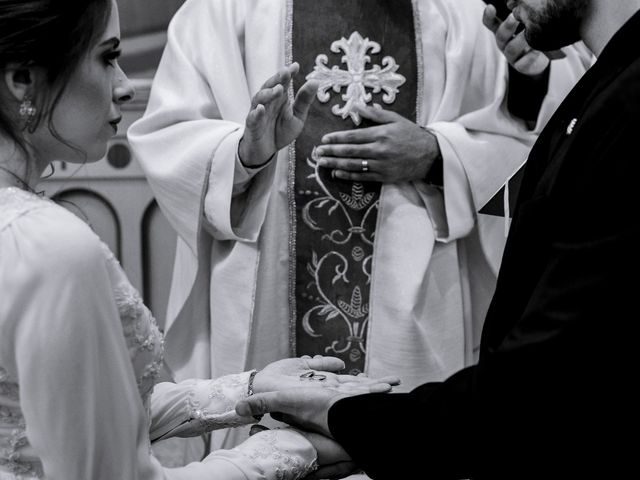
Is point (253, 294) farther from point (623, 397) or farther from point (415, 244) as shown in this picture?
point (623, 397)

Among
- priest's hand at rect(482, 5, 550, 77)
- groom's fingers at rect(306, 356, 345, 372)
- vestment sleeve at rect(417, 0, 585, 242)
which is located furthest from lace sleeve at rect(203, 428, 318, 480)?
priest's hand at rect(482, 5, 550, 77)

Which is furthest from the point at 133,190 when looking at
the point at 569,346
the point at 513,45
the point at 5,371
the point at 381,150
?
the point at 569,346

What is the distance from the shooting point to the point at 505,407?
4.58 feet

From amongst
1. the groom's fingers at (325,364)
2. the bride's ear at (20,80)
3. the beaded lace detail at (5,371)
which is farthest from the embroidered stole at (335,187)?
the bride's ear at (20,80)

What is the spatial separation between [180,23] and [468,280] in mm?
1090

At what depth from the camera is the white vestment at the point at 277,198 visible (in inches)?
94.1

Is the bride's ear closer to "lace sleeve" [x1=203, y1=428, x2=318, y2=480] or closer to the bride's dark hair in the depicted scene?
the bride's dark hair

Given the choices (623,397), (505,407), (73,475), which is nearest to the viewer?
(73,475)

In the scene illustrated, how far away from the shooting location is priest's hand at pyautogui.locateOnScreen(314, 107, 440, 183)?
2.34 metres

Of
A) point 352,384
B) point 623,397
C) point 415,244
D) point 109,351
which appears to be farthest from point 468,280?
point 109,351

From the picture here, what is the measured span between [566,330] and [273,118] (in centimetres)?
110

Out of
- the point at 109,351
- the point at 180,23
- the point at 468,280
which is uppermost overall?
the point at 180,23

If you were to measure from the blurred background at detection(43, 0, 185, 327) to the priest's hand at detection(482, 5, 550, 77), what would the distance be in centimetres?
179

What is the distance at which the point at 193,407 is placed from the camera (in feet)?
5.55
